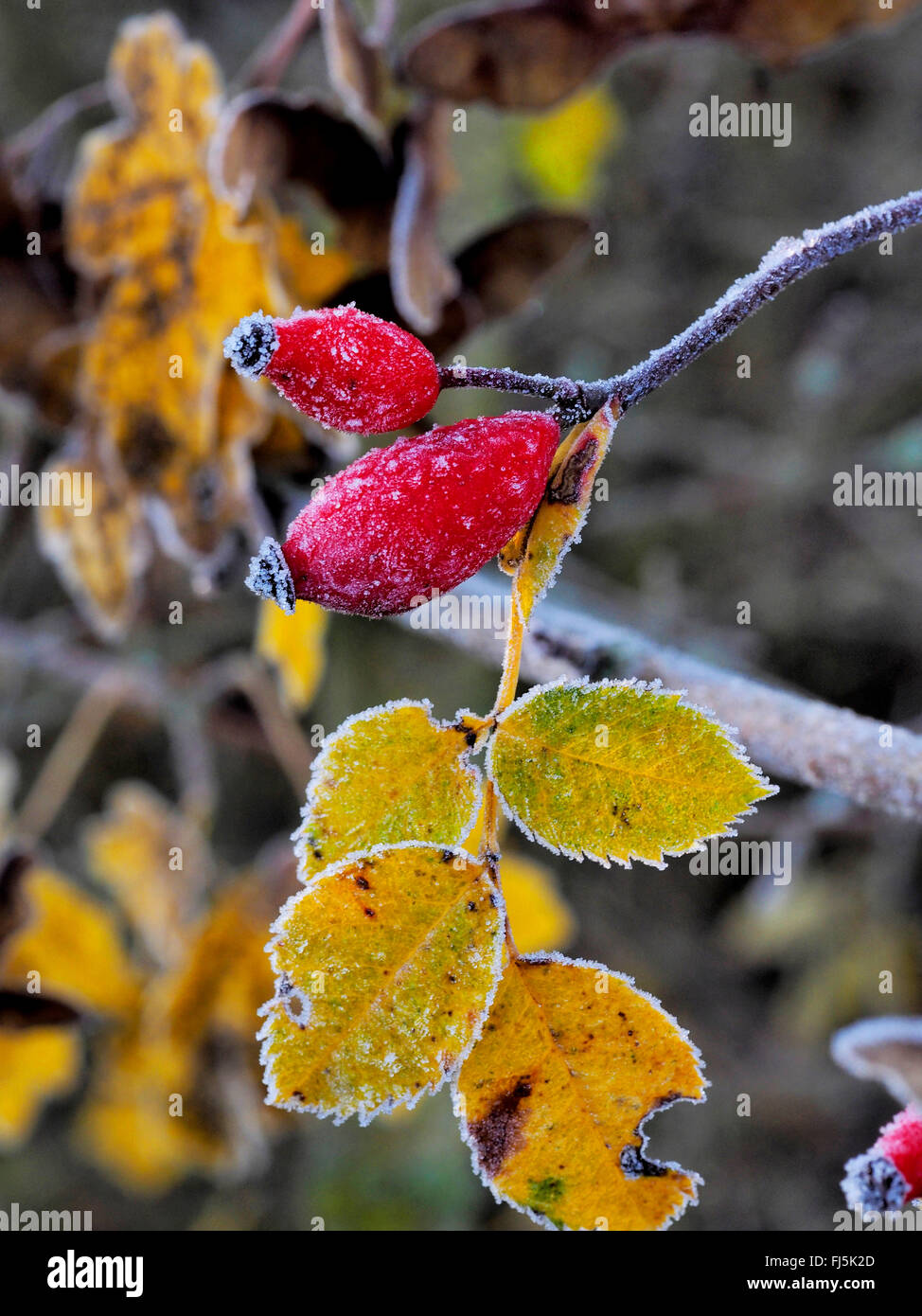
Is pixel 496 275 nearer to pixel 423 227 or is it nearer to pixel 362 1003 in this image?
pixel 423 227

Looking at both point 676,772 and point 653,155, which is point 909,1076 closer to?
point 676,772

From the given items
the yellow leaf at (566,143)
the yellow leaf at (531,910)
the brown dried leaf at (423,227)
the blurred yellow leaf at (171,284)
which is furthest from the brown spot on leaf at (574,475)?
the yellow leaf at (566,143)

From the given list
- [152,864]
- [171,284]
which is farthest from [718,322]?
[152,864]

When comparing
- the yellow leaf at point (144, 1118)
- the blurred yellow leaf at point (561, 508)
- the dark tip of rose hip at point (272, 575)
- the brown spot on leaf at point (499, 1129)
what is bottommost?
the yellow leaf at point (144, 1118)

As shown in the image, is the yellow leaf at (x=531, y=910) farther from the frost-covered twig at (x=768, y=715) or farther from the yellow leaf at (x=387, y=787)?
the yellow leaf at (x=387, y=787)

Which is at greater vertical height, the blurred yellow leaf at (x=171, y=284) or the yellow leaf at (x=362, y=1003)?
the blurred yellow leaf at (x=171, y=284)
